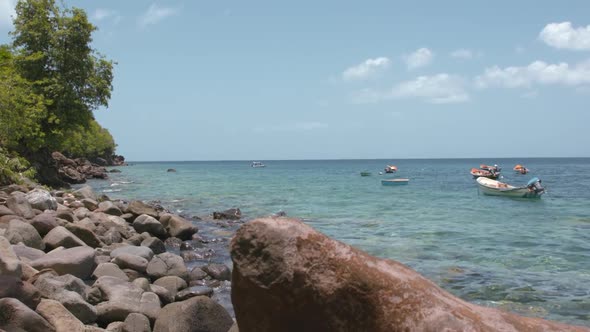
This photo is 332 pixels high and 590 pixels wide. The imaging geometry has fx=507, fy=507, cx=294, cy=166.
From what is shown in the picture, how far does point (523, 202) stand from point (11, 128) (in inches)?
1195

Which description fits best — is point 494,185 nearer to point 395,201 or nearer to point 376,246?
point 395,201

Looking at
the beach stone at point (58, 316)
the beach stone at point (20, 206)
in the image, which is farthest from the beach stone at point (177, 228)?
the beach stone at point (58, 316)

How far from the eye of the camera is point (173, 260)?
1175cm

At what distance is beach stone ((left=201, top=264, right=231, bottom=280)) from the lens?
12.0 metres

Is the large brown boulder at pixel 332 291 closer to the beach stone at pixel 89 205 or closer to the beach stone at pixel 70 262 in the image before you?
the beach stone at pixel 70 262

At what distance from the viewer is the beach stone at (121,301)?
7535mm

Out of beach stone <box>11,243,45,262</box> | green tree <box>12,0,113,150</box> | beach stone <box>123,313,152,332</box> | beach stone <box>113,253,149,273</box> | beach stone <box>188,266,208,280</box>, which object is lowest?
beach stone <box>188,266,208,280</box>

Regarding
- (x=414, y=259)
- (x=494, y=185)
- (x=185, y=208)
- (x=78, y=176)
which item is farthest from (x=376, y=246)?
(x=78, y=176)

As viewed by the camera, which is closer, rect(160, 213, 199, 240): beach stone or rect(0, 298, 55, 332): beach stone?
rect(0, 298, 55, 332): beach stone

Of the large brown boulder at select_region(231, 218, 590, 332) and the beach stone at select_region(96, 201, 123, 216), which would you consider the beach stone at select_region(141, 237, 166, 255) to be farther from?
the large brown boulder at select_region(231, 218, 590, 332)

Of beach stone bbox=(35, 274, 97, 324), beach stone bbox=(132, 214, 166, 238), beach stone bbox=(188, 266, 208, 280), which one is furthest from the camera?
beach stone bbox=(132, 214, 166, 238)

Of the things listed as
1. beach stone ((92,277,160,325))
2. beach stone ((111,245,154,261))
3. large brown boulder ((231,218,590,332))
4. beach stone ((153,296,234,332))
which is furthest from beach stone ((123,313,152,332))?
beach stone ((111,245,154,261))

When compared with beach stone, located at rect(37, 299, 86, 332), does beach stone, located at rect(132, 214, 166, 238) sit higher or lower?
lower

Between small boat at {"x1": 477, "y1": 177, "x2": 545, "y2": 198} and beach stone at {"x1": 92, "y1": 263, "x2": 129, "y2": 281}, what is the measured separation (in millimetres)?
32128
